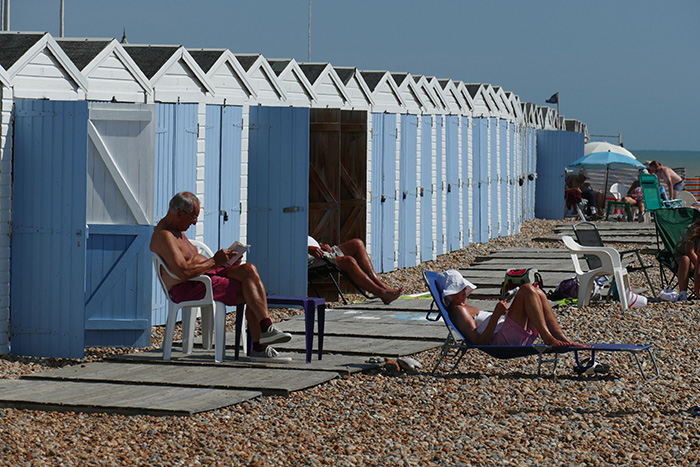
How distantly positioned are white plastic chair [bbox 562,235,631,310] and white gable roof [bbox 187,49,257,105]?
11.0 ft

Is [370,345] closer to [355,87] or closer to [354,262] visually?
[354,262]

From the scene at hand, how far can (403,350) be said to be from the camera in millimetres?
8133

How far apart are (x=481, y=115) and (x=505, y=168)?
1.85m

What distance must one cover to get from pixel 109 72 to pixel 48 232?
1955 millimetres

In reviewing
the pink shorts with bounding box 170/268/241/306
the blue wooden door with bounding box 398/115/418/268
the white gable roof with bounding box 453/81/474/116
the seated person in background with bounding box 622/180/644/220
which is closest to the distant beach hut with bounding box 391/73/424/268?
the blue wooden door with bounding box 398/115/418/268

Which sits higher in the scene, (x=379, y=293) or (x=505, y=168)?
(x=505, y=168)

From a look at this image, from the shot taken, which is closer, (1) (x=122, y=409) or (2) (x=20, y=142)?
(1) (x=122, y=409)

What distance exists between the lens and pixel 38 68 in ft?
27.8

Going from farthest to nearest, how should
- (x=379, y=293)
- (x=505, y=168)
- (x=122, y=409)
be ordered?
(x=505, y=168) < (x=379, y=293) < (x=122, y=409)

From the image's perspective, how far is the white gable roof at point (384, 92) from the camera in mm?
14625

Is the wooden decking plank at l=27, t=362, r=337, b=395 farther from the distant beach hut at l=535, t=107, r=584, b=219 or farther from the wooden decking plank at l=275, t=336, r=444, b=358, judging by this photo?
the distant beach hut at l=535, t=107, r=584, b=219

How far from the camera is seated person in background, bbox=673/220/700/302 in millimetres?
11172

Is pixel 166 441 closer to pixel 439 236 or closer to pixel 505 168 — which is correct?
pixel 439 236

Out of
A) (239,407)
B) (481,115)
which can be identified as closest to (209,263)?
(239,407)
